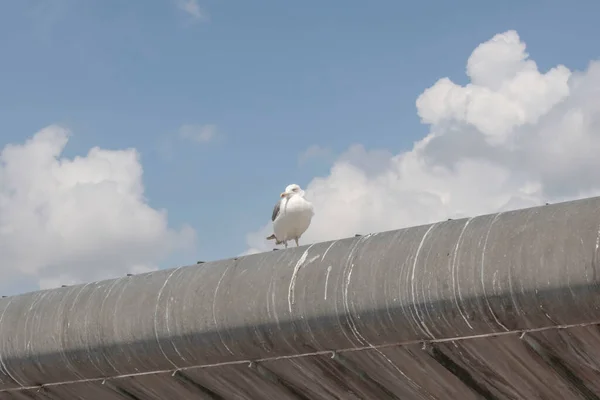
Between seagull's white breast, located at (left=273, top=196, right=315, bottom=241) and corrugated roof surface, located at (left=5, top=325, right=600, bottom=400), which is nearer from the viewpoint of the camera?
corrugated roof surface, located at (left=5, top=325, right=600, bottom=400)

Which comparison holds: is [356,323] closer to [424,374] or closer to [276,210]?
[424,374]

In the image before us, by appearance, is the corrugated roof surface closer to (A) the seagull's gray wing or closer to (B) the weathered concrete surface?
(B) the weathered concrete surface

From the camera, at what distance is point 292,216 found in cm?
1482

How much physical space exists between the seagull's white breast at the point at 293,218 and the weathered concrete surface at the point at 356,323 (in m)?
4.32

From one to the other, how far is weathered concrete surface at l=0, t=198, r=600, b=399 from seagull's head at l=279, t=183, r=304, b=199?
4.70 metres

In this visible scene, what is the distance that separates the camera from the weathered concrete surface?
760 cm

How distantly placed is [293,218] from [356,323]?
21.1 feet

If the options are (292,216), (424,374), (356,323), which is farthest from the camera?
(292,216)

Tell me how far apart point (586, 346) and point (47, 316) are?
5675 mm

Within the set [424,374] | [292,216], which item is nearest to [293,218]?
[292,216]

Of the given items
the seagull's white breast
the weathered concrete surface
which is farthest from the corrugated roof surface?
the seagull's white breast

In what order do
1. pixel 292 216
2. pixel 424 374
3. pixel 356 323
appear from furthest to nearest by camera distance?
pixel 292 216 → pixel 424 374 → pixel 356 323

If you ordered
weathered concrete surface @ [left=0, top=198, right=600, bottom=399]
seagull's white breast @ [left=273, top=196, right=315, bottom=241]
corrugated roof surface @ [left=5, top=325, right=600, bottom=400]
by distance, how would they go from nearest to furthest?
weathered concrete surface @ [left=0, top=198, right=600, bottom=399] → corrugated roof surface @ [left=5, top=325, right=600, bottom=400] → seagull's white breast @ [left=273, top=196, right=315, bottom=241]

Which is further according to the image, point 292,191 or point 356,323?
point 292,191
